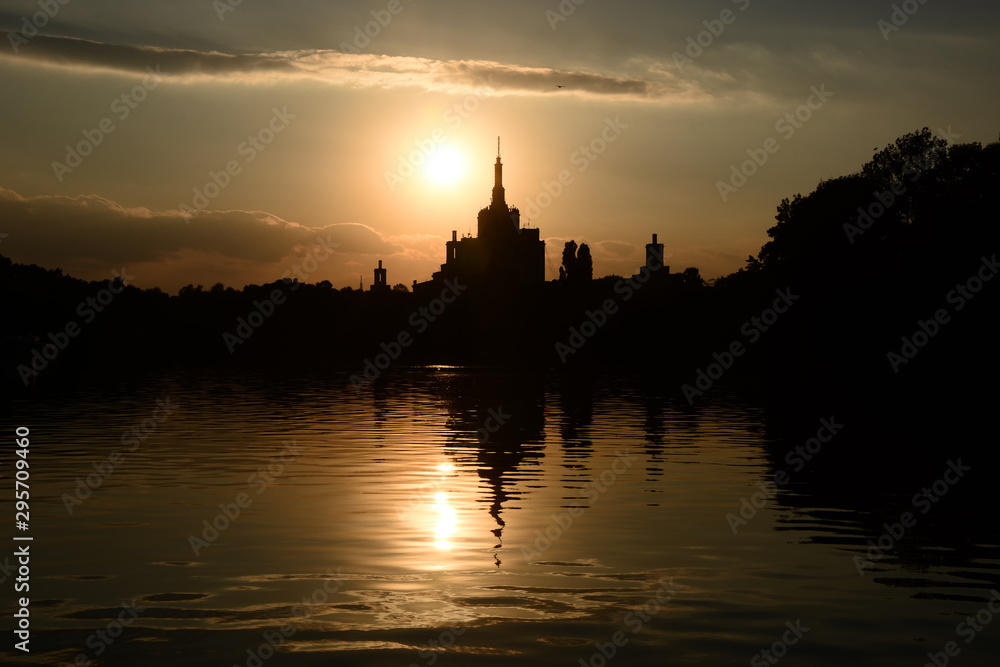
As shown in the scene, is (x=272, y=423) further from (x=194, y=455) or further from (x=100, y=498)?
(x=100, y=498)

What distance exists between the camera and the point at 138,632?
47.2 feet

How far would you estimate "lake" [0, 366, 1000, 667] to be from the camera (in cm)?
1415

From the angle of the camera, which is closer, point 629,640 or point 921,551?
point 629,640

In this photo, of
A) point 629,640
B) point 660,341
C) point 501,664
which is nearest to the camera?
point 501,664

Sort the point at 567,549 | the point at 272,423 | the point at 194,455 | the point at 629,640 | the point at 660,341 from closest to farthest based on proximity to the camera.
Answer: the point at 629,640 → the point at 567,549 → the point at 194,455 → the point at 272,423 → the point at 660,341

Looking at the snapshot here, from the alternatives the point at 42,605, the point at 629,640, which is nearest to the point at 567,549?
the point at 629,640

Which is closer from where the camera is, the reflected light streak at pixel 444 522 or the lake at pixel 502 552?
the lake at pixel 502 552

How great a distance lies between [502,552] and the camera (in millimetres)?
20391

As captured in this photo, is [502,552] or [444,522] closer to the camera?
[502,552]

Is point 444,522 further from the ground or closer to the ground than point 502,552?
closer to the ground

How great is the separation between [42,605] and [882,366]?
92.4 m

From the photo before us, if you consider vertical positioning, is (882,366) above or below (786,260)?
below

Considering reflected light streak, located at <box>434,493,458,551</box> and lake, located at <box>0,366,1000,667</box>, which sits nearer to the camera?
lake, located at <box>0,366,1000,667</box>

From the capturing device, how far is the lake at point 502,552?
14.1 meters
